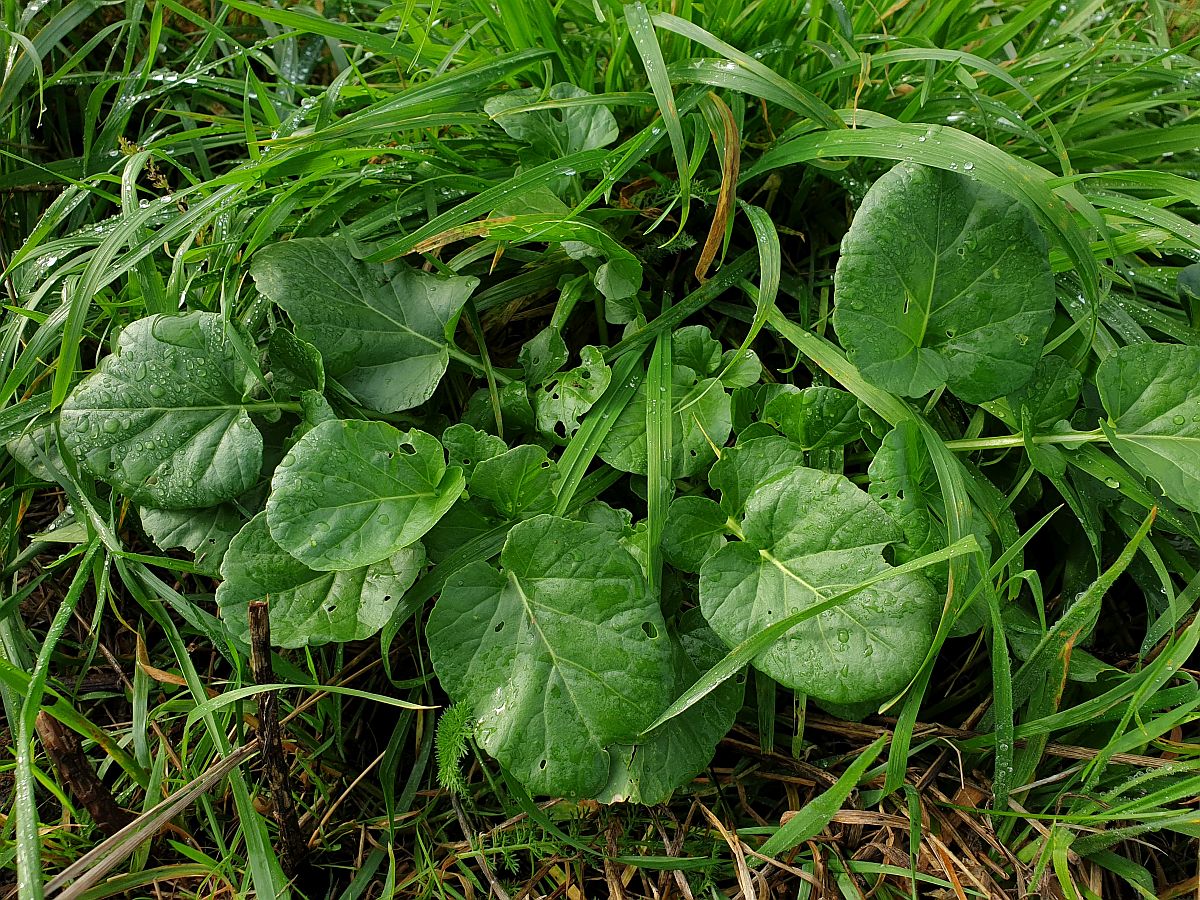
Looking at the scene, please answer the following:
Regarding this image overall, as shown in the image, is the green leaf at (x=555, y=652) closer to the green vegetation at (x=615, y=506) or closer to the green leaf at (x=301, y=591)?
the green vegetation at (x=615, y=506)

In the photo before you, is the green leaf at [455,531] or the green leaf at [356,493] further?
the green leaf at [455,531]

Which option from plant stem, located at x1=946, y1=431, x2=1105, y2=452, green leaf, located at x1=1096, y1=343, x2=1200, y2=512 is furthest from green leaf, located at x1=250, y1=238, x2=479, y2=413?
green leaf, located at x1=1096, y1=343, x2=1200, y2=512

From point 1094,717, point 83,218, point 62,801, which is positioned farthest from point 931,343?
point 83,218

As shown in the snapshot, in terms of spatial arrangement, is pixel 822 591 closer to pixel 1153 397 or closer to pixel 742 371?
pixel 742 371

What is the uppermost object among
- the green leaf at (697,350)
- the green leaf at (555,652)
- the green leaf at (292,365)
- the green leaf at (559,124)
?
the green leaf at (559,124)

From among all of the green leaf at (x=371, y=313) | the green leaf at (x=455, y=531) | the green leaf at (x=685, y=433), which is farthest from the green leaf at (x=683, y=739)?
the green leaf at (x=371, y=313)

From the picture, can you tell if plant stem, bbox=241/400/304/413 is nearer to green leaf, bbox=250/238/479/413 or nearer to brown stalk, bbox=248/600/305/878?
green leaf, bbox=250/238/479/413

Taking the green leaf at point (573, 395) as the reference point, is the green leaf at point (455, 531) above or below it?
below
